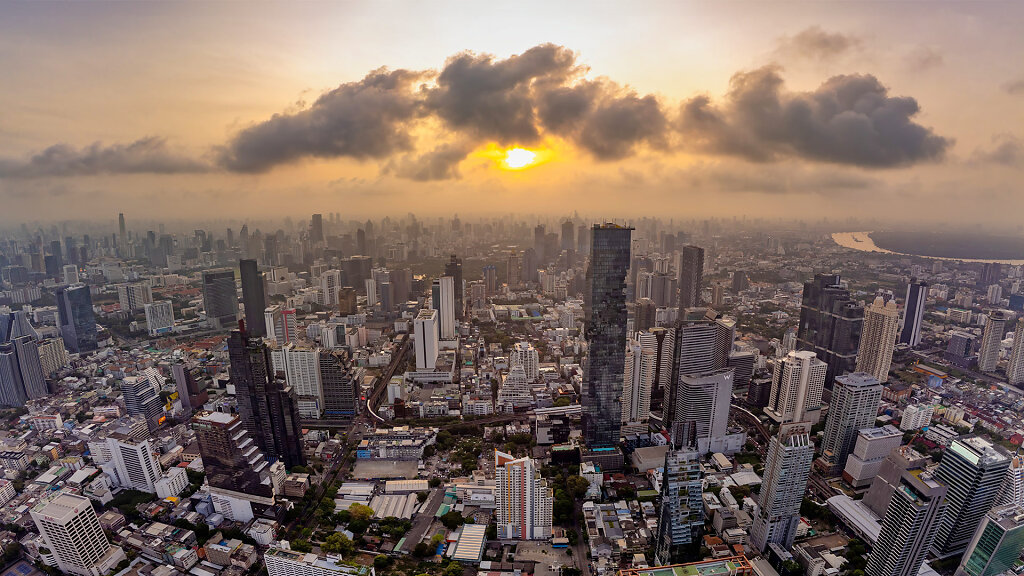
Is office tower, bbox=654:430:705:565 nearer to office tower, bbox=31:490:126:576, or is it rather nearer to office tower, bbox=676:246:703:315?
office tower, bbox=31:490:126:576

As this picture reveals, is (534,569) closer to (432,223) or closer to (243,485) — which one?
(243,485)

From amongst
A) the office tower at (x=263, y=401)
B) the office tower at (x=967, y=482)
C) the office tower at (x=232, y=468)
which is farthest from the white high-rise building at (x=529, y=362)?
the office tower at (x=967, y=482)

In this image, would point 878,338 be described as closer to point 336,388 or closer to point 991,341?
point 991,341

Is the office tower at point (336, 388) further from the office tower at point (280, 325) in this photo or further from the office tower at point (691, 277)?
the office tower at point (691, 277)

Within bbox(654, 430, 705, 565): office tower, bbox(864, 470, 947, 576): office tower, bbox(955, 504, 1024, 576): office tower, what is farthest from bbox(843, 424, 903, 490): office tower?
bbox(654, 430, 705, 565): office tower

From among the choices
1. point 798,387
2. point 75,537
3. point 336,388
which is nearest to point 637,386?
point 798,387

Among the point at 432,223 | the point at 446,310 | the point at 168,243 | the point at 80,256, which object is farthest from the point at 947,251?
the point at 80,256
